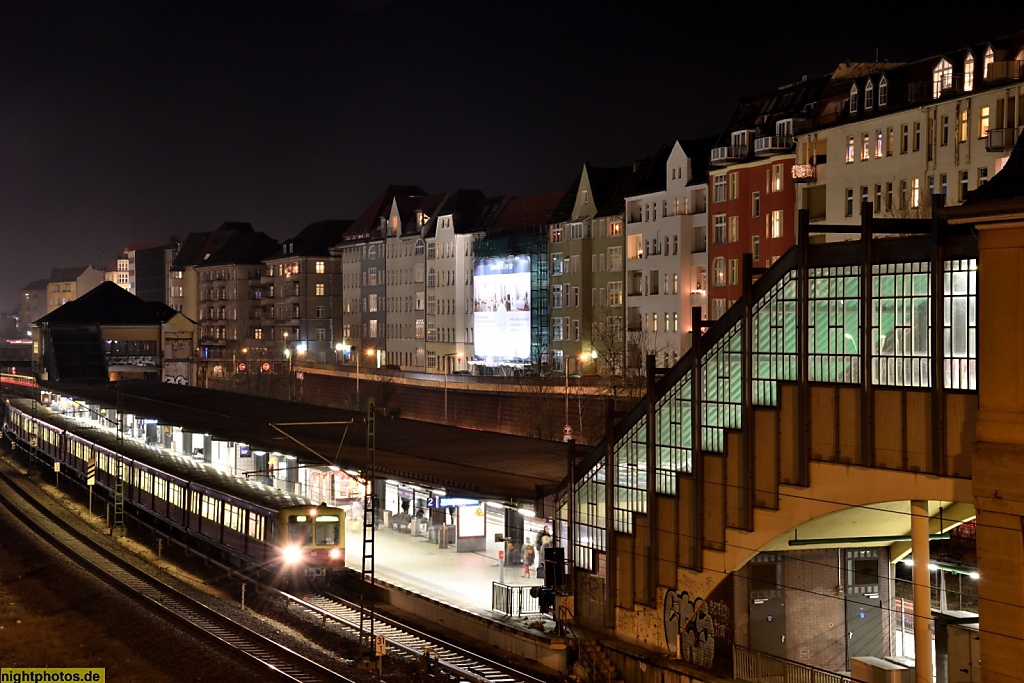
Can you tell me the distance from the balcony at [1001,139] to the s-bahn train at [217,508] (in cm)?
3351

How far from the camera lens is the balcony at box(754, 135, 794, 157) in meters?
78.8

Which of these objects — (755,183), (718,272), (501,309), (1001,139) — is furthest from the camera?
(501,309)

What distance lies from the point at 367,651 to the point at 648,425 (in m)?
9.80

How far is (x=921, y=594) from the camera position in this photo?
1153 inches

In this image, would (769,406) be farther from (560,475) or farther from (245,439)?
(245,439)

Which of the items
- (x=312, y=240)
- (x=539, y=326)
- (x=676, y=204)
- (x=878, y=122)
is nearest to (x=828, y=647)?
(x=878, y=122)

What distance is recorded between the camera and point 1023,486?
994 inches

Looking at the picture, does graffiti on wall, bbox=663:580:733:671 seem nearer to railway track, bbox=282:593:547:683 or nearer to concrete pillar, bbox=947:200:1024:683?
railway track, bbox=282:593:547:683

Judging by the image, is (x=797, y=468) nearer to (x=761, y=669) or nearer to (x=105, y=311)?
(x=761, y=669)

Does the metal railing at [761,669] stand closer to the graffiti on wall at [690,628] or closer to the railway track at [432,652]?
the graffiti on wall at [690,628]

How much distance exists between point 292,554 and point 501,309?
7254 centimetres

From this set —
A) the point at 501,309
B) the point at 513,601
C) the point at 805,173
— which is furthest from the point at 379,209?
the point at 513,601

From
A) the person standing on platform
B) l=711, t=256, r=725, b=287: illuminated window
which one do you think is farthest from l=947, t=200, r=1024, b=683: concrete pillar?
l=711, t=256, r=725, b=287: illuminated window

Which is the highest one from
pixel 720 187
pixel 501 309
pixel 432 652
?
pixel 720 187
